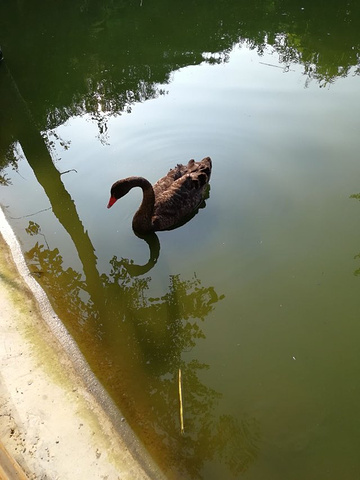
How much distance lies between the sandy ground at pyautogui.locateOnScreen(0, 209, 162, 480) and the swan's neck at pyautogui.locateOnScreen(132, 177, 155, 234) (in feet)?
4.87

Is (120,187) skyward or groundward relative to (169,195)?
skyward

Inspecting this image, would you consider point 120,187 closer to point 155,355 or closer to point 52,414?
point 155,355

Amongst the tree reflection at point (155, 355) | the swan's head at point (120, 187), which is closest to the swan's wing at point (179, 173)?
the swan's head at point (120, 187)

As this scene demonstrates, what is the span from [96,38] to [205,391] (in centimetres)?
846

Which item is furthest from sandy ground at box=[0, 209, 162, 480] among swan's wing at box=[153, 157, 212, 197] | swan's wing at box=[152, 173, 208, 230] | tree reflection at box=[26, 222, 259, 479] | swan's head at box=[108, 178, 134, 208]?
swan's wing at box=[153, 157, 212, 197]

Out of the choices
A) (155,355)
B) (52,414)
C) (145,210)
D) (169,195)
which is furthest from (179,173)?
(52,414)

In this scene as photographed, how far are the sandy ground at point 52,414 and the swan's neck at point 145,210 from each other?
1486 millimetres

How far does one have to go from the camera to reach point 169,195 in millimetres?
4750

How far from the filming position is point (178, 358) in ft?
11.1

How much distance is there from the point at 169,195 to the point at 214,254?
93cm

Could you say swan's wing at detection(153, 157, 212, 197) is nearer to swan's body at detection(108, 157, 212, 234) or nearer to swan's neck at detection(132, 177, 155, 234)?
swan's body at detection(108, 157, 212, 234)

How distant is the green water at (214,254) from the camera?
2.99 metres

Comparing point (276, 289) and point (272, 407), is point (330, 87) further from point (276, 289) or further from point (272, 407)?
point (272, 407)

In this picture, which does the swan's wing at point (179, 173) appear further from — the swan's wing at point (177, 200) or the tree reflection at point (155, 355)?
the tree reflection at point (155, 355)
